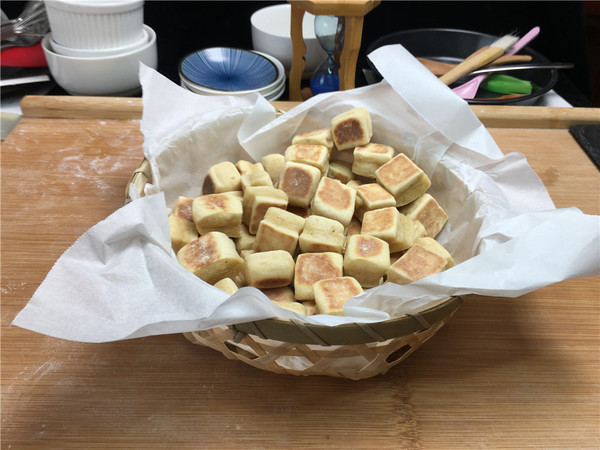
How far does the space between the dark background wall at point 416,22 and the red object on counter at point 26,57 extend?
33 centimetres

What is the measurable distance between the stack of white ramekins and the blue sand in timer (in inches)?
20.3

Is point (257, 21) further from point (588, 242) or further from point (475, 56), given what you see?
point (588, 242)

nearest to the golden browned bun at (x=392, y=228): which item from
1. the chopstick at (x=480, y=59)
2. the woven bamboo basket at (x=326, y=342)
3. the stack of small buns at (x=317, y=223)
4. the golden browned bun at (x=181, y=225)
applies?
the stack of small buns at (x=317, y=223)

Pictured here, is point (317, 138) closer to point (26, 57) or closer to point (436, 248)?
point (436, 248)

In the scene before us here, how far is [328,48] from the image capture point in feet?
5.15

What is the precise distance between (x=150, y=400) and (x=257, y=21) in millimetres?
1450

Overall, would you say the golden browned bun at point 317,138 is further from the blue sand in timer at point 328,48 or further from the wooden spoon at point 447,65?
the wooden spoon at point 447,65

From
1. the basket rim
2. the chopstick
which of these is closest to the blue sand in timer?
the chopstick

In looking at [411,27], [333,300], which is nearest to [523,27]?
[411,27]

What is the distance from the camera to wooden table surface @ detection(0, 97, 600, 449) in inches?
31.1

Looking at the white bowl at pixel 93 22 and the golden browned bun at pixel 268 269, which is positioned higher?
the white bowl at pixel 93 22

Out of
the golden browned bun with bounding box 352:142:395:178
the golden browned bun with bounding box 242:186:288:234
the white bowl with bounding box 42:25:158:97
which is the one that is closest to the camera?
the golden browned bun with bounding box 242:186:288:234

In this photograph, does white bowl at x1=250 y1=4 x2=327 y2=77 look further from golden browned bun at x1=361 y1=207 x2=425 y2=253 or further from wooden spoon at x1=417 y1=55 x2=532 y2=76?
golden browned bun at x1=361 y1=207 x2=425 y2=253

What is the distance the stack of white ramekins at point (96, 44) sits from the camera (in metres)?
Answer: 1.47
